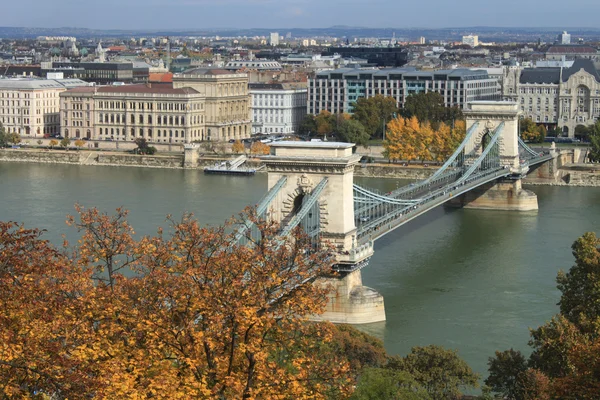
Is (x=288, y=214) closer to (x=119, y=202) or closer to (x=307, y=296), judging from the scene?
(x=307, y=296)

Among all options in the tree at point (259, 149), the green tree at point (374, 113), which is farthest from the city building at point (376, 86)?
the tree at point (259, 149)

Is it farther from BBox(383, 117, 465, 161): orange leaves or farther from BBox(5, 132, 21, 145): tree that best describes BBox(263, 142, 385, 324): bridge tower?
BBox(5, 132, 21, 145): tree

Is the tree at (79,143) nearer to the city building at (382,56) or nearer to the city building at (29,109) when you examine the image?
the city building at (29,109)

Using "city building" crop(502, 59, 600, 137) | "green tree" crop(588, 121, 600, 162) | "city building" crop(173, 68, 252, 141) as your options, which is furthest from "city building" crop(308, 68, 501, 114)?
"green tree" crop(588, 121, 600, 162)

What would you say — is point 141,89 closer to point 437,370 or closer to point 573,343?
point 437,370

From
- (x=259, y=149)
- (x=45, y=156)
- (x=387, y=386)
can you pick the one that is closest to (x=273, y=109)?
(x=259, y=149)

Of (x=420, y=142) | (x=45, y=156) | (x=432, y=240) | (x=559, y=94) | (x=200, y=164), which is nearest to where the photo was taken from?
(x=432, y=240)
